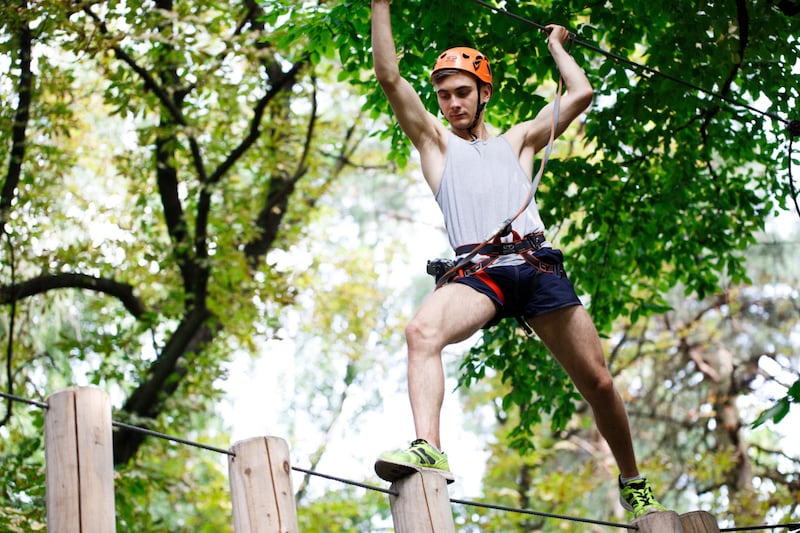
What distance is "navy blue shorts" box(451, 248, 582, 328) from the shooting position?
3.63 metres

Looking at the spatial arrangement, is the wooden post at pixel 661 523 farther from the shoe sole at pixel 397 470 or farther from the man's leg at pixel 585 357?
the shoe sole at pixel 397 470

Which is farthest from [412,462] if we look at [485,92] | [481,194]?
[485,92]

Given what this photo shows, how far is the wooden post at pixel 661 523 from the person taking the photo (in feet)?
12.0

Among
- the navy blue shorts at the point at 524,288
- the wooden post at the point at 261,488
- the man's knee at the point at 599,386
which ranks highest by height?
the navy blue shorts at the point at 524,288

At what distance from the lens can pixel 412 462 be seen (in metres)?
3.00

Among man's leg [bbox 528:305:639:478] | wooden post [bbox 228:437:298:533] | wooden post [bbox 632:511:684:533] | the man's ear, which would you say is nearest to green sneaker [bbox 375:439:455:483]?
wooden post [bbox 228:437:298:533]

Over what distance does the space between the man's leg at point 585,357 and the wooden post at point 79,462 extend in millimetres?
1715

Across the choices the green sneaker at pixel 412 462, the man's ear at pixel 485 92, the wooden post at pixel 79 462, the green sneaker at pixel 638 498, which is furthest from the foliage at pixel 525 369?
the wooden post at pixel 79 462

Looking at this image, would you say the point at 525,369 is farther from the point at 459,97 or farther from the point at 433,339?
the point at 433,339

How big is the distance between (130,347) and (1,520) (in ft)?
10.5

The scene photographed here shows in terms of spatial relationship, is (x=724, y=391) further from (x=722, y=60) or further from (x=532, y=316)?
(x=532, y=316)

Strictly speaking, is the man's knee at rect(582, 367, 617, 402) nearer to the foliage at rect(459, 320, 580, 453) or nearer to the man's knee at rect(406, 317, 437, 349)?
the man's knee at rect(406, 317, 437, 349)

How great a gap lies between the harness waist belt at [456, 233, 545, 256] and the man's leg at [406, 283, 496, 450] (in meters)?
0.20

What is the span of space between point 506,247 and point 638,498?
4.01ft
